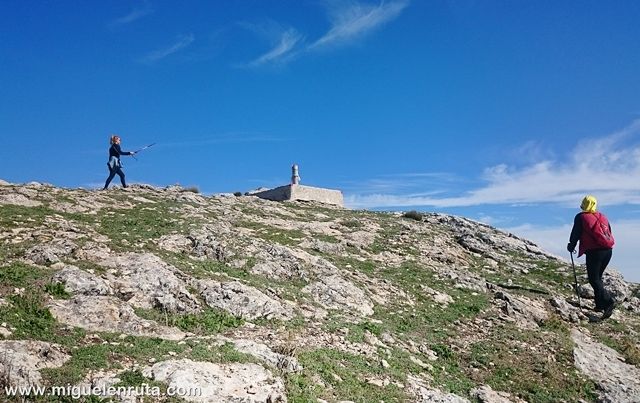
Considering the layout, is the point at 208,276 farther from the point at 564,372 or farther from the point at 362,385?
the point at 564,372

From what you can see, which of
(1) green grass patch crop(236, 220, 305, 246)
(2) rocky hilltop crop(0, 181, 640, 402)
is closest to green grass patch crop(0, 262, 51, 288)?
(2) rocky hilltop crop(0, 181, 640, 402)

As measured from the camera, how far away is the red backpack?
17375mm

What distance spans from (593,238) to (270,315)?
1223 cm

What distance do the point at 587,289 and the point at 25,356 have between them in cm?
2255

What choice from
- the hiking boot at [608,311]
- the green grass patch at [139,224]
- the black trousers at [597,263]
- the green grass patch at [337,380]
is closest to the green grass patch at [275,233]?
the green grass patch at [139,224]

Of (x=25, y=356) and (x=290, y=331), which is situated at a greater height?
(x=290, y=331)

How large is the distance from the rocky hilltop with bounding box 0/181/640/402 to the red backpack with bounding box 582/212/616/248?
3447 mm

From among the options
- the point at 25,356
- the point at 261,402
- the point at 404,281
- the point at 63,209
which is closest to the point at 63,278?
the point at 25,356

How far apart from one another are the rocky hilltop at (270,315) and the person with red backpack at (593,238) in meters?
2.44

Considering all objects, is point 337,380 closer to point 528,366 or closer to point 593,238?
point 528,366

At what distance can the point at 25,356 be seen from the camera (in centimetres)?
929

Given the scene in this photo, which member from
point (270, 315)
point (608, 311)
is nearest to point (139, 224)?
point (270, 315)

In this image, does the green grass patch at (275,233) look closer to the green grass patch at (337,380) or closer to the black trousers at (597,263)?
the green grass patch at (337,380)

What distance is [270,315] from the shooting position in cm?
1383
